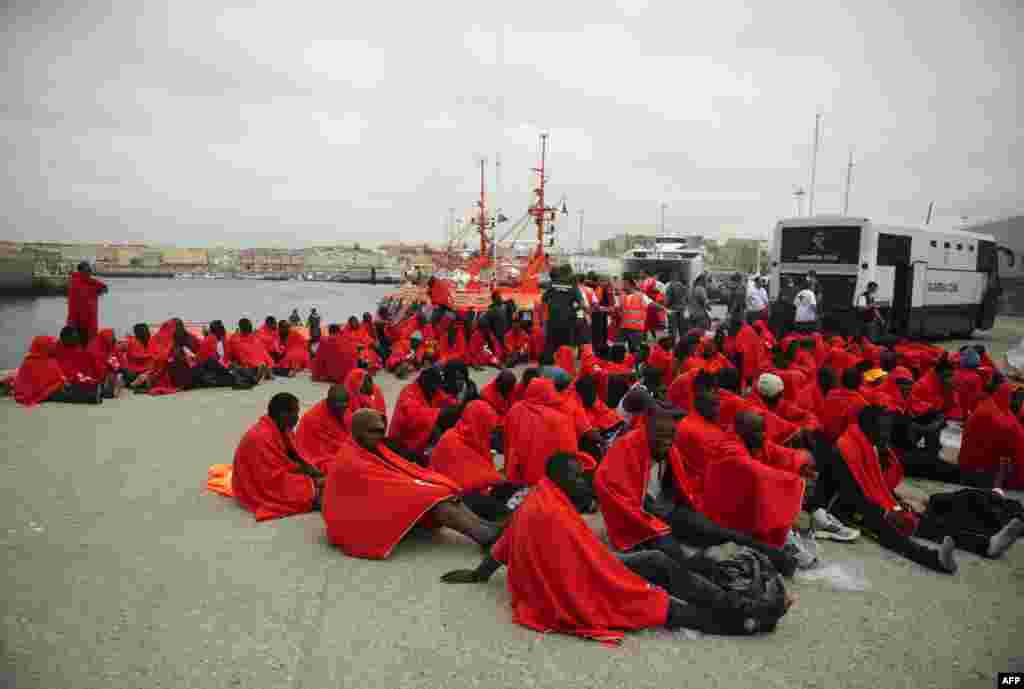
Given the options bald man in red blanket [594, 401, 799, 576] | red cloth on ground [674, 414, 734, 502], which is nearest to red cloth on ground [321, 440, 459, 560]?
bald man in red blanket [594, 401, 799, 576]

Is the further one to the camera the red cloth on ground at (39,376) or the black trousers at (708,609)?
the red cloth on ground at (39,376)

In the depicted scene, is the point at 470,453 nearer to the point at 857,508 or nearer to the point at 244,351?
the point at 857,508

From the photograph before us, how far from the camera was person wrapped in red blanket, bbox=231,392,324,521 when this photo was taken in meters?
5.23

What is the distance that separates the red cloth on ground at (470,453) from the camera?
5.16m

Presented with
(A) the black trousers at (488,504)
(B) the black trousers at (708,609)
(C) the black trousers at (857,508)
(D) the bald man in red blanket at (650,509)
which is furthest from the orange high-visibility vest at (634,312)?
(B) the black trousers at (708,609)

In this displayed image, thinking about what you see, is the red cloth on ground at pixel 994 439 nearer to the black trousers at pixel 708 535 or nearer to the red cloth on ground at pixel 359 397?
the black trousers at pixel 708 535

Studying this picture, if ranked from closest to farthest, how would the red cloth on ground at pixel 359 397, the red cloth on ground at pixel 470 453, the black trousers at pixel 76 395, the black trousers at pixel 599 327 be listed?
1. the red cloth on ground at pixel 470 453
2. the red cloth on ground at pixel 359 397
3. the black trousers at pixel 76 395
4. the black trousers at pixel 599 327

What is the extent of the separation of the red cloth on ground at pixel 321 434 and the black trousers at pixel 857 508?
4096 millimetres

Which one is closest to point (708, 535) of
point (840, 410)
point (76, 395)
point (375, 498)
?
point (840, 410)

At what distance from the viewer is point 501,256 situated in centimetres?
3117

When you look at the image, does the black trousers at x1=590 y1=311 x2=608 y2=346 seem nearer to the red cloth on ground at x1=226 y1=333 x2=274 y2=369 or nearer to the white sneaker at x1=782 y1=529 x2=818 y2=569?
the red cloth on ground at x1=226 y1=333 x2=274 y2=369

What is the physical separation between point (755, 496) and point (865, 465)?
128 centimetres

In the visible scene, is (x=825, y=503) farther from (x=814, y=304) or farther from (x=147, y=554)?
(x=814, y=304)

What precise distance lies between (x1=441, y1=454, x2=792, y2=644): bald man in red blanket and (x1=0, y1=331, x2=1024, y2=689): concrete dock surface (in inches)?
3.6
